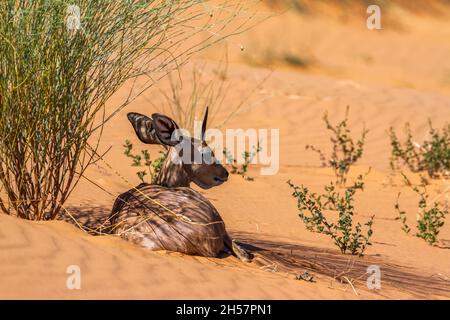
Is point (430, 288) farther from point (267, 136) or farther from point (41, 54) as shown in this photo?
point (267, 136)

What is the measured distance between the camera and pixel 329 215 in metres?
9.27

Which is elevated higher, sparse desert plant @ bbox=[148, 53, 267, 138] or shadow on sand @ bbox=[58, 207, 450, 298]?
sparse desert plant @ bbox=[148, 53, 267, 138]

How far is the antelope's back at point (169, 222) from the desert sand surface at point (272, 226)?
0.11 m

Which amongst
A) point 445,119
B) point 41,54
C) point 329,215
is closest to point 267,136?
point 445,119

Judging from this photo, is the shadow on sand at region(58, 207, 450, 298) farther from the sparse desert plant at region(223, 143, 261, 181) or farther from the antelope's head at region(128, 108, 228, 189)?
the sparse desert plant at region(223, 143, 261, 181)

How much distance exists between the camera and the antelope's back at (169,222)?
6.20m

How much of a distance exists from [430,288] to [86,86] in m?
2.58

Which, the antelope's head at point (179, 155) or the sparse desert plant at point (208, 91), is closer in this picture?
the antelope's head at point (179, 155)

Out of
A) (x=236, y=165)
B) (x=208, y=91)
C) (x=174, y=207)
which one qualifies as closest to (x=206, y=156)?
(x=174, y=207)

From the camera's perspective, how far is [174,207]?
6340 mm

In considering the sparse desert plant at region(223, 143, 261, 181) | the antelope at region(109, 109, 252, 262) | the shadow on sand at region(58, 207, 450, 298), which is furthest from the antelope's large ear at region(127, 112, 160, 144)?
the sparse desert plant at region(223, 143, 261, 181)

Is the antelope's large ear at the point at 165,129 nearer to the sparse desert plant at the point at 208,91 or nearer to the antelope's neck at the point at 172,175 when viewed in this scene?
the antelope's neck at the point at 172,175

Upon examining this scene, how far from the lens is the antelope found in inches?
244

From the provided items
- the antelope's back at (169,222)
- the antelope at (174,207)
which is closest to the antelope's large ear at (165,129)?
the antelope at (174,207)
